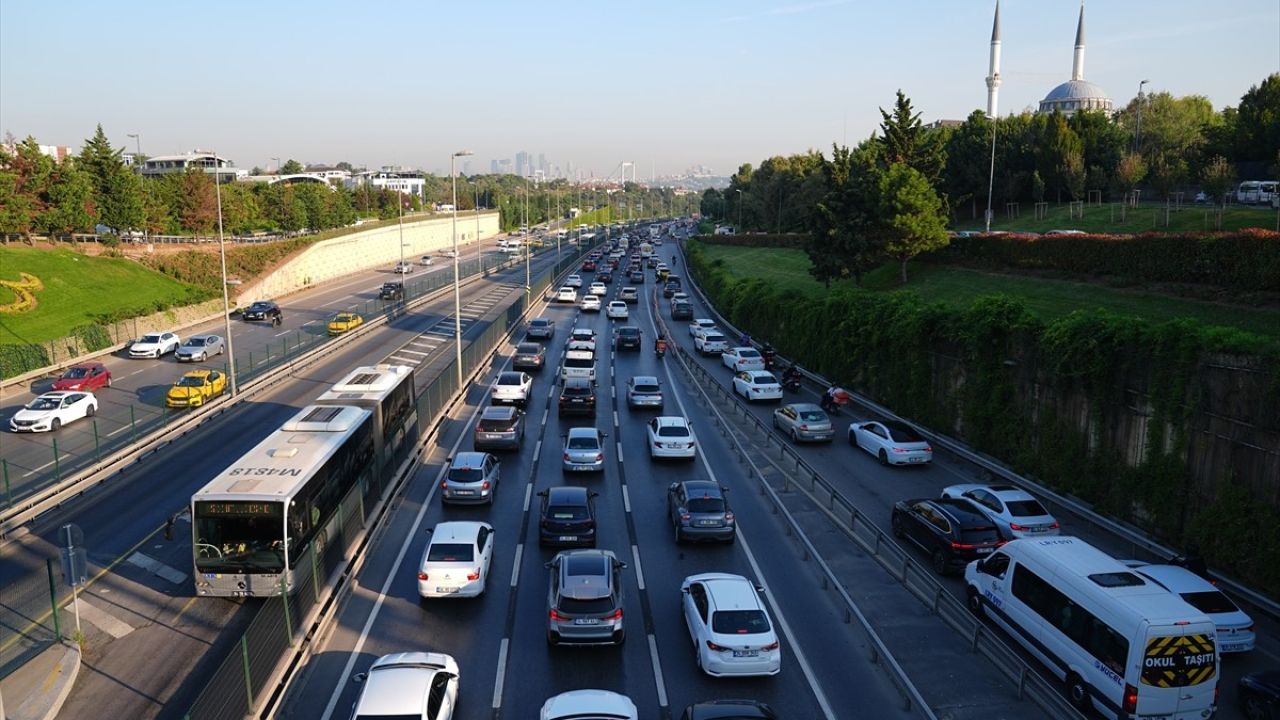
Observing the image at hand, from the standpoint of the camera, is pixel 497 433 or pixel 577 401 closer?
pixel 497 433

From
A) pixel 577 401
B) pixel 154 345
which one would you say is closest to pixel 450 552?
pixel 577 401

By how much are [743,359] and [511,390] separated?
13782 mm

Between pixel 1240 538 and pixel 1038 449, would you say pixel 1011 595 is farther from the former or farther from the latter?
pixel 1038 449

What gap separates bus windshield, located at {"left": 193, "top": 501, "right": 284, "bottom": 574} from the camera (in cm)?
1576

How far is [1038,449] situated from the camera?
Answer: 24750 mm

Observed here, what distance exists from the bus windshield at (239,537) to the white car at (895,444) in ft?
63.0

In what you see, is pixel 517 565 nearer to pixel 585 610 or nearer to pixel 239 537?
pixel 585 610

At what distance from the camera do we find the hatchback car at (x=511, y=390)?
113 ft

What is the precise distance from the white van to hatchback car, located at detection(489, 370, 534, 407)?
72.6 ft

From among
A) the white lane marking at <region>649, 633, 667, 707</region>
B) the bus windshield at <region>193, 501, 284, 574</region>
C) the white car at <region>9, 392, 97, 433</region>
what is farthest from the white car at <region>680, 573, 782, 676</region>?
the white car at <region>9, 392, 97, 433</region>

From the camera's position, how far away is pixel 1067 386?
928 inches

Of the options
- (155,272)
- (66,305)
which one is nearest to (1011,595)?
(66,305)

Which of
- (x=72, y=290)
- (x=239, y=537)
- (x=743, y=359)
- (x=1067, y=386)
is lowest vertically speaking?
(x=743, y=359)

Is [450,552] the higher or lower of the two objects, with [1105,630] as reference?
lower
